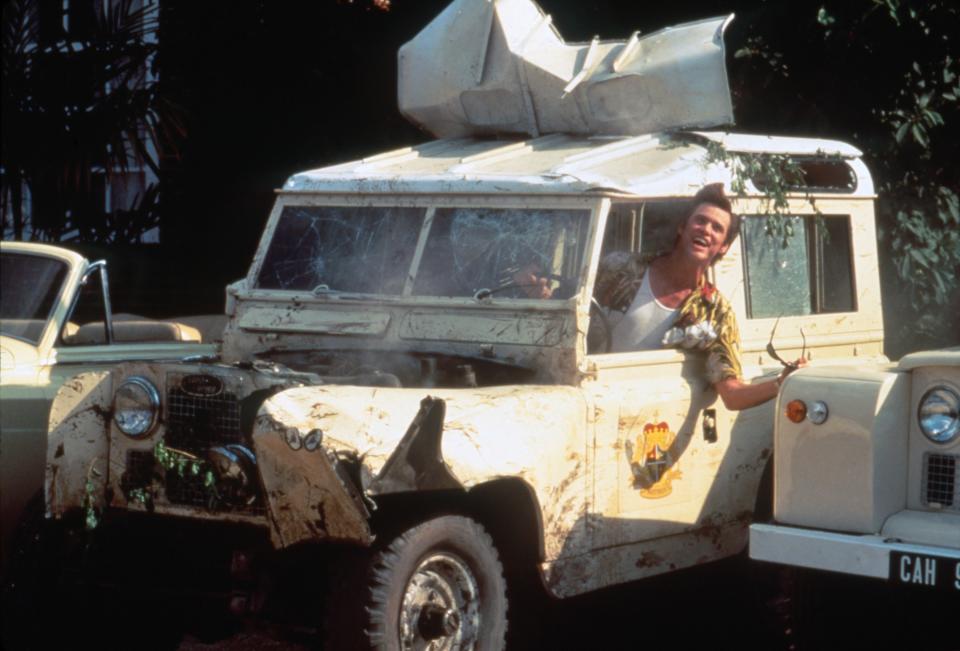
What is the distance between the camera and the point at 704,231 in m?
6.72

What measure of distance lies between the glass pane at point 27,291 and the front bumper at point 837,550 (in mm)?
3967

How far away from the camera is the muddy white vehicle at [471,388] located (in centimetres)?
533

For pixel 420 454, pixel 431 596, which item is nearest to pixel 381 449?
pixel 420 454

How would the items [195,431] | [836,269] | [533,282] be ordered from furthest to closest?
[836,269] < [533,282] < [195,431]

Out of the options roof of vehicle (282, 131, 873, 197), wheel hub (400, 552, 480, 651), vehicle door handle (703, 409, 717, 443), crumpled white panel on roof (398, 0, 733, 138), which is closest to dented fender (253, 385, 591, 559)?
wheel hub (400, 552, 480, 651)

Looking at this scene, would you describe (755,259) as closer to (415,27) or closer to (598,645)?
(598,645)

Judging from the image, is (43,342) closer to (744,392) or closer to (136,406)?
(136,406)

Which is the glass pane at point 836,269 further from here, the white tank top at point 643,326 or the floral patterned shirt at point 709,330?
the white tank top at point 643,326

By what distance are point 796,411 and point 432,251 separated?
187 centimetres

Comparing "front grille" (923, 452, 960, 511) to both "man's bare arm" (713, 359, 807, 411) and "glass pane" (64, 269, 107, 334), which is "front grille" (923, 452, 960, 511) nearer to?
"man's bare arm" (713, 359, 807, 411)

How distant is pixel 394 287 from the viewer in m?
6.84

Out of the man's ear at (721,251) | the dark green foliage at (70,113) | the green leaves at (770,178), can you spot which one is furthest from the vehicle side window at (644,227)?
the dark green foliage at (70,113)

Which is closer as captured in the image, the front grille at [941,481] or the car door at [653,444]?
the front grille at [941,481]

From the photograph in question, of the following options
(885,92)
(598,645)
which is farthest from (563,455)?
(885,92)
